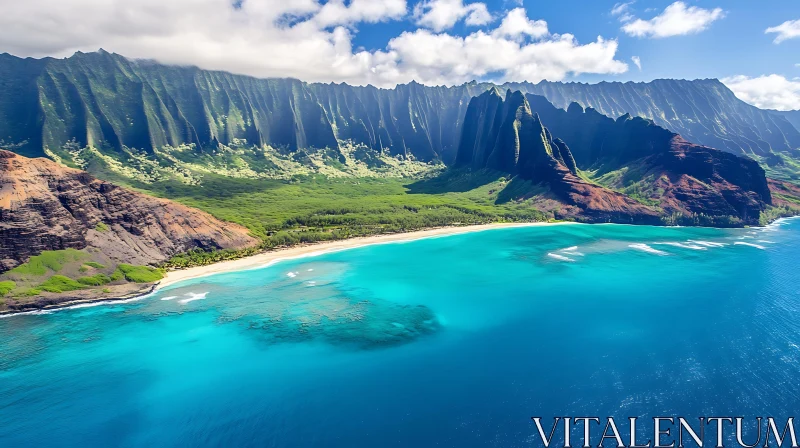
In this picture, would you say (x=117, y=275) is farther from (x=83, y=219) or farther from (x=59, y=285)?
(x=83, y=219)

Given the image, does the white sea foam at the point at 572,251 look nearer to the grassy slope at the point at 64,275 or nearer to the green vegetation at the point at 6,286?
the grassy slope at the point at 64,275

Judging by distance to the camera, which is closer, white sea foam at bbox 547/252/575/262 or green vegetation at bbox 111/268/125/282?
green vegetation at bbox 111/268/125/282

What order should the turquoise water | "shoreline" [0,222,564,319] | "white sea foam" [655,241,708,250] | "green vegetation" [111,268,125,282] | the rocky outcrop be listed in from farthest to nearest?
"white sea foam" [655,241,708,250], "green vegetation" [111,268,125,282], the rocky outcrop, "shoreline" [0,222,564,319], the turquoise water

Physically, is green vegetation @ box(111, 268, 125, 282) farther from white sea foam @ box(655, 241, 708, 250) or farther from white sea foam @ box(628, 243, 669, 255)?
white sea foam @ box(655, 241, 708, 250)

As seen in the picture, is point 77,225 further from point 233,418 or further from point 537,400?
point 537,400

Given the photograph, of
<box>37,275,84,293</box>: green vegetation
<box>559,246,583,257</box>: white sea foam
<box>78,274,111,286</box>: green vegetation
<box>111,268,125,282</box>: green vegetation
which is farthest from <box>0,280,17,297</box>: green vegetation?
<box>559,246,583,257</box>: white sea foam
